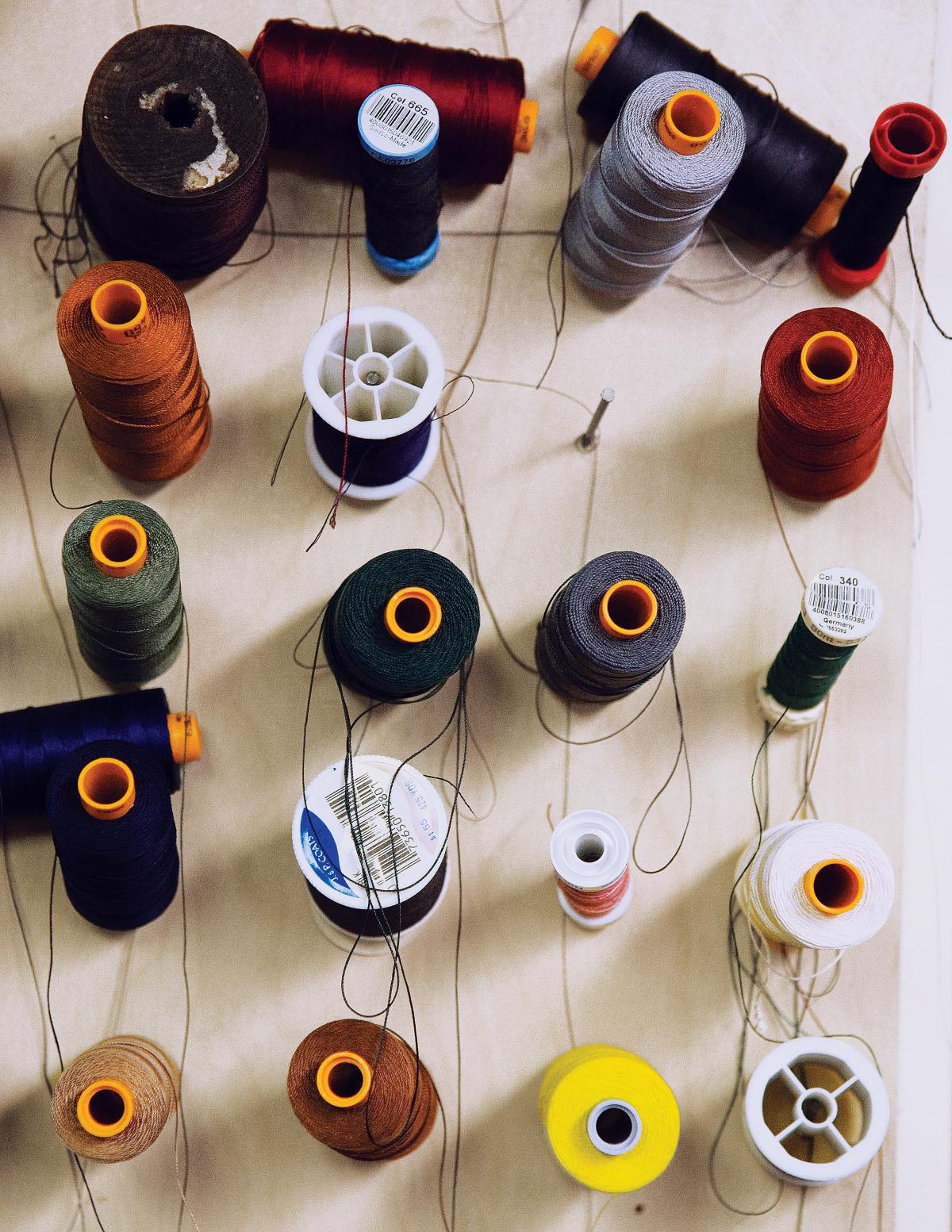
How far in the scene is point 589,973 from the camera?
277cm

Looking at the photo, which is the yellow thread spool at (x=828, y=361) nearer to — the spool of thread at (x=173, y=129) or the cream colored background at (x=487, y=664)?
the cream colored background at (x=487, y=664)

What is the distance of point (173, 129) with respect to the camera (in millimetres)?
2664

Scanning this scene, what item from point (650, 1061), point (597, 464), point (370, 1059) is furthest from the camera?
point (597, 464)

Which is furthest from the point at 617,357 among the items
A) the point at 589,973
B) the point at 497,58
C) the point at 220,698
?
the point at 589,973

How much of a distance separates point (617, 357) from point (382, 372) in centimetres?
57

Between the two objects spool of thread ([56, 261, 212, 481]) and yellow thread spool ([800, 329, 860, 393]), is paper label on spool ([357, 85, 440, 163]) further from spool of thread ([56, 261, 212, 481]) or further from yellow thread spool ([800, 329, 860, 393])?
yellow thread spool ([800, 329, 860, 393])

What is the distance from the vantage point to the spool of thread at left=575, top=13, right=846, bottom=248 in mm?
2895

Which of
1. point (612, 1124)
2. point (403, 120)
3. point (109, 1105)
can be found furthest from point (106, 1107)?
point (403, 120)

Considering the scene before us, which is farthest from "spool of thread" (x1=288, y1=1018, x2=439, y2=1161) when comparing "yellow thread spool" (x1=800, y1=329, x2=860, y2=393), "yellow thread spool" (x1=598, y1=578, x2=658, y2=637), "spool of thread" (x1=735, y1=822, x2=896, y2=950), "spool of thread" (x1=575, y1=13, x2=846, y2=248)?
"spool of thread" (x1=575, y1=13, x2=846, y2=248)

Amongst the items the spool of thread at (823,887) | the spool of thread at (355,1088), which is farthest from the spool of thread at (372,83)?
the spool of thread at (355,1088)

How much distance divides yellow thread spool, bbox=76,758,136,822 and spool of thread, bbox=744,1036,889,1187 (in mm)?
1305

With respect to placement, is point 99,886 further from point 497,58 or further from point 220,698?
point 497,58

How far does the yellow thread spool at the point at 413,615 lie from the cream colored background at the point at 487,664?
1.09 ft

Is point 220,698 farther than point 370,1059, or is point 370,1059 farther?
point 220,698
